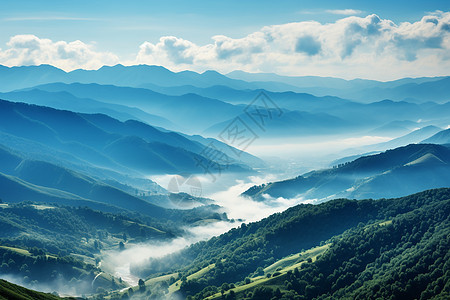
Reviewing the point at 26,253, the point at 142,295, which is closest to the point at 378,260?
the point at 142,295

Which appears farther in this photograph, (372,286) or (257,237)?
(257,237)

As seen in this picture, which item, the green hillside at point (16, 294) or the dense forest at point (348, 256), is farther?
the dense forest at point (348, 256)

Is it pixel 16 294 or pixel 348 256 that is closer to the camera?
pixel 16 294

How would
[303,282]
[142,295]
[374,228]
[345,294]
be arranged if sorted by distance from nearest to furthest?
[345,294]
[303,282]
[374,228]
[142,295]

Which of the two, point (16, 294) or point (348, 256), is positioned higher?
point (16, 294)

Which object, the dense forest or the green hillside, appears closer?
the green hillside

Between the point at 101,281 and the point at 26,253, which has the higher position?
the point at 26,253

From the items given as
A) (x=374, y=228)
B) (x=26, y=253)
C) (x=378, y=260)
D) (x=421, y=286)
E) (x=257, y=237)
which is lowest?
(x=421, y=286)

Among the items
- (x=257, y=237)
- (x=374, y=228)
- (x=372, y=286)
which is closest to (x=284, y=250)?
(x=257, y=237)

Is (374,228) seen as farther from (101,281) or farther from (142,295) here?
(101,281)


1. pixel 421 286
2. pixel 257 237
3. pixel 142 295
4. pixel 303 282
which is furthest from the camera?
pixel 257 237
